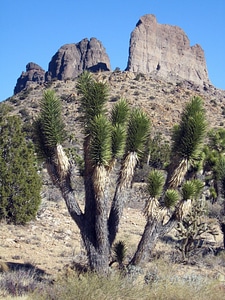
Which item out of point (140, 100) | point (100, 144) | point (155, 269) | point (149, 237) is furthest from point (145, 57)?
point (155, 269)

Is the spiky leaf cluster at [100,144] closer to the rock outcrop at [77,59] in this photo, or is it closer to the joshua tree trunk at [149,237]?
the joshua tree trunk at [149,237]

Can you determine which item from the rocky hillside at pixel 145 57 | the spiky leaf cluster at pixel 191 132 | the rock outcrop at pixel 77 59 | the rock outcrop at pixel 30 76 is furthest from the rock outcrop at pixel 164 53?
the spiky leaf cluster at pixel 191 132

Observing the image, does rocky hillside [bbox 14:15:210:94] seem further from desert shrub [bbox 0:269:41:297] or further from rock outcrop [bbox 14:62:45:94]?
desert shrub [bbox 0:269:41:297]

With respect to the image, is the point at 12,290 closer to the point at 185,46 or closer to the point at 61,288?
the point at 61,288

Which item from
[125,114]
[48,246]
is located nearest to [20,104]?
[48,246]

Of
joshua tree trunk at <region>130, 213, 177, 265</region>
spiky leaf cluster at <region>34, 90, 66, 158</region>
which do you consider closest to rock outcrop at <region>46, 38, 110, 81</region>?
spiky leaf cluster at <region>34, 90, 66, 158</region>

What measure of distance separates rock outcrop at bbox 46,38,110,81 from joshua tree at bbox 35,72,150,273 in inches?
3882

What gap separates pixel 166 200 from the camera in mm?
8602

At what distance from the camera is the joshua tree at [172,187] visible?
8570 mm

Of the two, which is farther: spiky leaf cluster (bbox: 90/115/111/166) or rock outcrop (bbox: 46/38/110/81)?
rock outcrop (bbox: 46/38/110/81)

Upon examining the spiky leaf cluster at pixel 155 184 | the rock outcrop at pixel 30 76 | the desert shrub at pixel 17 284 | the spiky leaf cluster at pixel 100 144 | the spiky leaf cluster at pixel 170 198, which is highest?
the rock outcrop at pixel 30 76

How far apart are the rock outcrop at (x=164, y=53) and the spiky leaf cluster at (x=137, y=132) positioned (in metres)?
91.1

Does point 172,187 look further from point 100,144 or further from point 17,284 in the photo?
point 17,284

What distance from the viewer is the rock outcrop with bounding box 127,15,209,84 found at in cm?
10238
